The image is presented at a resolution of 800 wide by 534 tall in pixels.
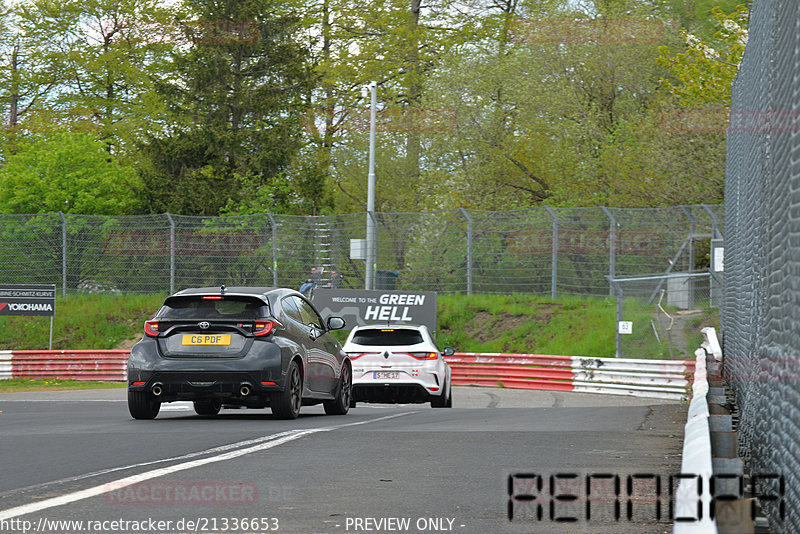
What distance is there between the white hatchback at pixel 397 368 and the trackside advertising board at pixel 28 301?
17.6 metres

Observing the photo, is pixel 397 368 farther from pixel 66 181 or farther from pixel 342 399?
pixel 66 181

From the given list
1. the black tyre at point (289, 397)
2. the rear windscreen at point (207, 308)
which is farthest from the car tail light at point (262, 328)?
the black tyre at point (289, 397)

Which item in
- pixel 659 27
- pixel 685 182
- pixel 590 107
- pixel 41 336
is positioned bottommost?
pixel 41 336

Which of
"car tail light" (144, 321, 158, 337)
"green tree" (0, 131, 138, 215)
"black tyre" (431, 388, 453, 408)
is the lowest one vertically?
"black tyre" (431, 388, 453, 408)

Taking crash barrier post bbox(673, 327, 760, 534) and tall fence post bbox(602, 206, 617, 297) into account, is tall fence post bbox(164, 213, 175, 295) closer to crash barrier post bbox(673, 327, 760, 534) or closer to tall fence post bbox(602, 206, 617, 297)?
tall fence post bbox(602, 206, 617, 297)

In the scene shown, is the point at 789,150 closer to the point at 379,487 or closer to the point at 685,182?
→ the point at 379,487

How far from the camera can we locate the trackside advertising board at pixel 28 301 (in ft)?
113

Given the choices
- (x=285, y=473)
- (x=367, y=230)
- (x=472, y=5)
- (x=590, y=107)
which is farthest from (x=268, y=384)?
(x=472, y=5)

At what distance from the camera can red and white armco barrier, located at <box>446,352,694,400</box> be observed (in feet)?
86.6

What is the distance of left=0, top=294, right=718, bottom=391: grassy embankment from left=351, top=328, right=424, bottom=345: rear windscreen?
10.6 meters

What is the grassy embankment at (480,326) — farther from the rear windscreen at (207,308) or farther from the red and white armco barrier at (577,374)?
the rear windscreen at (207,308)

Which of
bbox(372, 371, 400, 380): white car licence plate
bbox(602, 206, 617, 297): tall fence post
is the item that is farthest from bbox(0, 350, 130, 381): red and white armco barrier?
bbox(372, 371, 400, 380): white car licence plate

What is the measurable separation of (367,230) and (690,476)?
31880mm

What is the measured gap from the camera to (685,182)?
37.8 m
